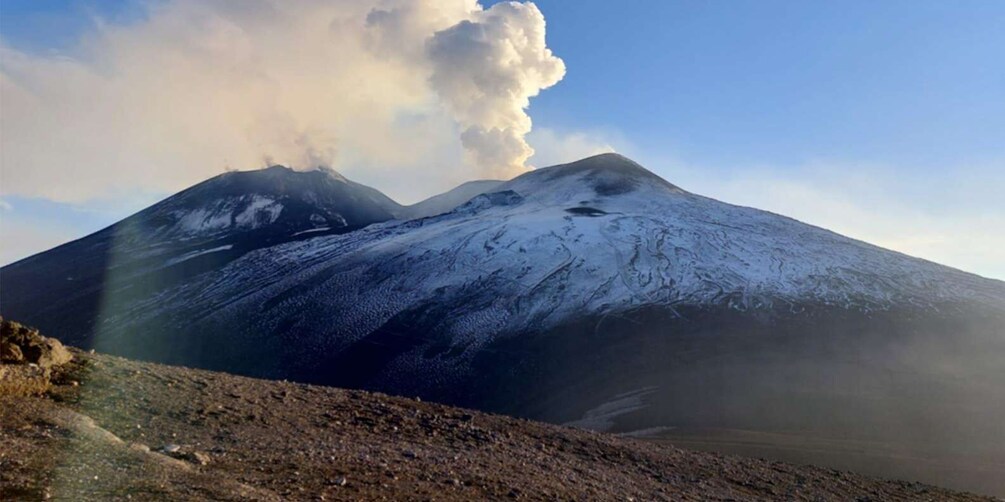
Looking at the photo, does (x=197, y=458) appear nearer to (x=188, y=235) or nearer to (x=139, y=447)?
(x=139, y=447)

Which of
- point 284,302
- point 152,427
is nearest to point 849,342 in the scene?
point 284,302

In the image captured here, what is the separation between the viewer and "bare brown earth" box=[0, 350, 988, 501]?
426 inches

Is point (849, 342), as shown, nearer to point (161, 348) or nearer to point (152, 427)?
point (161, 348)

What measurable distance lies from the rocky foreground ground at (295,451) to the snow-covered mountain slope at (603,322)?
115 ft

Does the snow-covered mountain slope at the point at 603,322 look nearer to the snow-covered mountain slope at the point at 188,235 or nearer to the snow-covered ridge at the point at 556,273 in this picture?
the snow-covered ridge at the point at 556,273

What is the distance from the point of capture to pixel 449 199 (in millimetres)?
188375

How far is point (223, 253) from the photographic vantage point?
4697 inches

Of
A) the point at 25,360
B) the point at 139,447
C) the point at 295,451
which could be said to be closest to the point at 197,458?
the point at 139,447

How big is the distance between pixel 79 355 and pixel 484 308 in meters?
65.7

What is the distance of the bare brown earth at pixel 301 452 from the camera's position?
10.8 metres

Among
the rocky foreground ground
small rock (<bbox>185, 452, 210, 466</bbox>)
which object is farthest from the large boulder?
small rock (<bbox>185, 452, 210, 466</bbox>)

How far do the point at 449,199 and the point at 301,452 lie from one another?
175718 millimetres

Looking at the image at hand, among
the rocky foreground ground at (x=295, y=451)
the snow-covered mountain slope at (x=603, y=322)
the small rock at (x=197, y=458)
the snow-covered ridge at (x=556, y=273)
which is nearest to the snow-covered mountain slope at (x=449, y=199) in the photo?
the snow-covered ridge at (x=556, y=273)

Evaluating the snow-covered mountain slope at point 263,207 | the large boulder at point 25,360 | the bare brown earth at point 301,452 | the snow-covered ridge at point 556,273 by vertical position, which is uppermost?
the snow-covered mountain slope at point 263,207
